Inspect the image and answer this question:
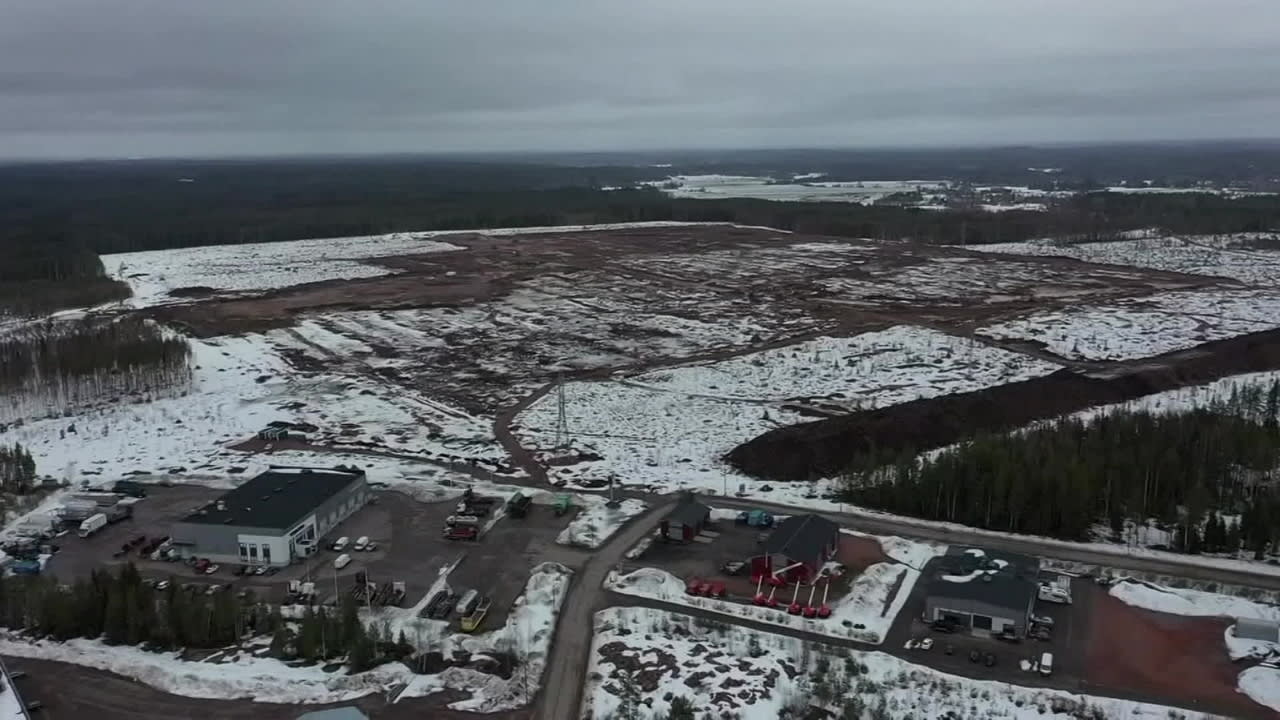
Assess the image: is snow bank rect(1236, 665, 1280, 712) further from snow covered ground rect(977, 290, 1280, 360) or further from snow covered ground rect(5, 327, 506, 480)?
A: snow covered ground rect(977, 290, 1280, 360)

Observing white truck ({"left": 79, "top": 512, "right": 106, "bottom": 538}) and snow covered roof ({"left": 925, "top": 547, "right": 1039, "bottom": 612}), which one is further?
white truck ({"left": 79, "top": 512, "right": 106, "bottom": 538})

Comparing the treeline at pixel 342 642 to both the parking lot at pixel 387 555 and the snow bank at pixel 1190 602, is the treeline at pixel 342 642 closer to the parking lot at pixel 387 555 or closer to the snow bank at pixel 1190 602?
the parking lot at pixel 387 555

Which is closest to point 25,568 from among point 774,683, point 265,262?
point 774,683

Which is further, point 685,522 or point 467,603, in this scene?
point 685,522

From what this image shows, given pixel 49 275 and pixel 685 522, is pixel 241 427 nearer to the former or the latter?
pixel 685 522

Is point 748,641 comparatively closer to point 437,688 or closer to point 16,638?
point 437,688

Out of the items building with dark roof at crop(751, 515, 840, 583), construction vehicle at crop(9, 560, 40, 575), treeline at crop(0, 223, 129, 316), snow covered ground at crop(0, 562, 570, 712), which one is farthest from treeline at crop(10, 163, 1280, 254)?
snow covered ground at crop(0, 562, 570, 712)

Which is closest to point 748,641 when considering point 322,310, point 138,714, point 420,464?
point 138,714
